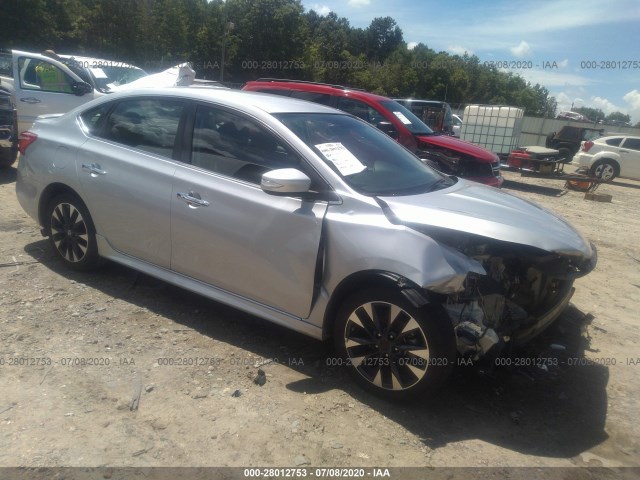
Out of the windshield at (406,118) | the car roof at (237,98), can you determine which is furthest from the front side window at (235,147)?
the windshield at (406,118)

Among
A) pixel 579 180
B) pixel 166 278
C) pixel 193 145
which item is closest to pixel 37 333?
pixel 166 278

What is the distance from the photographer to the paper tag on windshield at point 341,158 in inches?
136

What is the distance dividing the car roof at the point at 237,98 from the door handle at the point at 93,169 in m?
0.63

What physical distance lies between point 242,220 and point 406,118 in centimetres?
668

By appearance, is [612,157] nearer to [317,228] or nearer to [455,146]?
[455,146]

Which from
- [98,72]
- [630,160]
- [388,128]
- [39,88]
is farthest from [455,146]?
[630,160]

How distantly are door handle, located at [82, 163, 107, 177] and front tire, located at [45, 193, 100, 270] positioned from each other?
0.97 ft

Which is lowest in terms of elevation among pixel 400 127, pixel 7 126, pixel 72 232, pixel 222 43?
pixel 72 232

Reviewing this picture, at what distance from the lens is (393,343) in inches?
121

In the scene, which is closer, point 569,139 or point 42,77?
point 42,77

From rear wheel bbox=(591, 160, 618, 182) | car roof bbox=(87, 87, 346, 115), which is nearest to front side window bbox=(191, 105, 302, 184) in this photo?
car roof bbox=(87, 87, 346, 115)

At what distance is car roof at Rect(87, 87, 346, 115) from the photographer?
3.78 metres

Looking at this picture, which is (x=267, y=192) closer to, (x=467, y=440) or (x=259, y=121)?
(x=259, y=121)

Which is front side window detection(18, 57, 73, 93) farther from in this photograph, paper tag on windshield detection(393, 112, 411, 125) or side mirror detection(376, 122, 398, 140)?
paper tag on windshield detection(393, 112, 411, 125)
